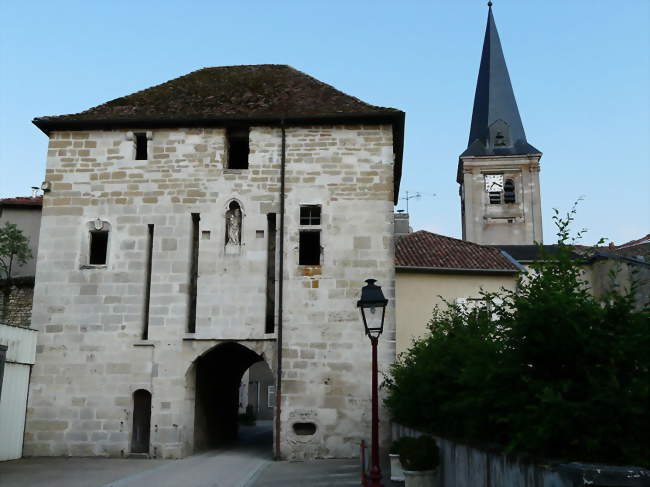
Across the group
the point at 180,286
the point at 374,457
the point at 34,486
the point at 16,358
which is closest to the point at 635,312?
the point at 374,457

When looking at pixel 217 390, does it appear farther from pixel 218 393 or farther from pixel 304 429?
pixel 304 429

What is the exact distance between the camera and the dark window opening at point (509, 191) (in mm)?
43803

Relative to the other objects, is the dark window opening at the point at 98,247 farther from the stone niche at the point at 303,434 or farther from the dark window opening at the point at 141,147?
the stone niche at the point at 303,434

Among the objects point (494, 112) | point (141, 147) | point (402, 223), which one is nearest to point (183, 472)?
point (141, 147)

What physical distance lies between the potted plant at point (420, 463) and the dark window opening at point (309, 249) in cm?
789

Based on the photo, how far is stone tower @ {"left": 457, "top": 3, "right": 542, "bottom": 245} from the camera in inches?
1709

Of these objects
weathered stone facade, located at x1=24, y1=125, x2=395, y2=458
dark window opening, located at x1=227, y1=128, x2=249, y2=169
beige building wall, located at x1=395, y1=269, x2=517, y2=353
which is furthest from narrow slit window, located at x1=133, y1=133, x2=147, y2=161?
beige building wall, located at x1=395, y1=269, x2=517, y2=353

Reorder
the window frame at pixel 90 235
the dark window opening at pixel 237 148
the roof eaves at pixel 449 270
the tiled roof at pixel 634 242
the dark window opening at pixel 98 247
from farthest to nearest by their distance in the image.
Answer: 1. the tiled roof at pixel 634 242
2. the roof eaves at pixel 449 270
3. the dark window opening at pixel 237 148
4. the dark window opening at pixel 98 247
5. the window frame at pixel 90 235

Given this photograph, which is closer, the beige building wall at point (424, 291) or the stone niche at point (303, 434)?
the stone niche at point (303, 434)

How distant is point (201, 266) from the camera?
1460cm

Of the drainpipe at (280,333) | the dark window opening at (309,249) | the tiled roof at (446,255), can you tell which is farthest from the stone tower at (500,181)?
the drainpipe at (280,333)

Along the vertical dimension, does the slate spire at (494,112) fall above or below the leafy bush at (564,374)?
above

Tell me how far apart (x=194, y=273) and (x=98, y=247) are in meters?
2.82

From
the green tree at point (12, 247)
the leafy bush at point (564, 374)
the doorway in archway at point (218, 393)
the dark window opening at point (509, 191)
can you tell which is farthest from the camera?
the dark window opening at point (509, 191)
